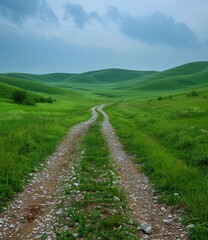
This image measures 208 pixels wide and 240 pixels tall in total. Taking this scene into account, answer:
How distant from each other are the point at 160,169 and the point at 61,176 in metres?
5.30

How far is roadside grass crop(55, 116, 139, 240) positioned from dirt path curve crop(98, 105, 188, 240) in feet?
1.41

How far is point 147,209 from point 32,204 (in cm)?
450

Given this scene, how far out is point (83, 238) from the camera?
7867 mm

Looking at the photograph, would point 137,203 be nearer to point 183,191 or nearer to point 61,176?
point 183,191

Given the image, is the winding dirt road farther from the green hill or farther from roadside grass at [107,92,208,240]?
the green hill

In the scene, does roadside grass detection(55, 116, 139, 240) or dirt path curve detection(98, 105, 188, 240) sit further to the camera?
dirt path curve detection(98, 105, 188, 240)

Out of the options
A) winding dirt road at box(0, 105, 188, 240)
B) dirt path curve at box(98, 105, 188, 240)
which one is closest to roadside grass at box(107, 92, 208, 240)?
dirt path curve at box(98, 105, 188, 240)

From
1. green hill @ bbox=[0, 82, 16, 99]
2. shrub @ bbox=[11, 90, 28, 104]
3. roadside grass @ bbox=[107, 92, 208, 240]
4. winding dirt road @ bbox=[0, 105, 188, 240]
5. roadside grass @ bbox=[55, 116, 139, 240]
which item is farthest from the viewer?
green hill @ bbox=[0, 82, 16, 99]

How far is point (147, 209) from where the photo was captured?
10.2m

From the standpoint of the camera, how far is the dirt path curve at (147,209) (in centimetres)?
841

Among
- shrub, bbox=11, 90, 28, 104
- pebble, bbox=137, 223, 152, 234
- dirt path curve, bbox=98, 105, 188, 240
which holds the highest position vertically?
shrub, bbox=11, 90, 28, 104

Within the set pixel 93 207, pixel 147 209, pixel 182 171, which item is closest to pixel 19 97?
pixel 182 171

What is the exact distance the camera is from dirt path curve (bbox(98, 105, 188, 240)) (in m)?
8.41

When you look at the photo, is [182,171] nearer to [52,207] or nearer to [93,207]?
[93,207]
